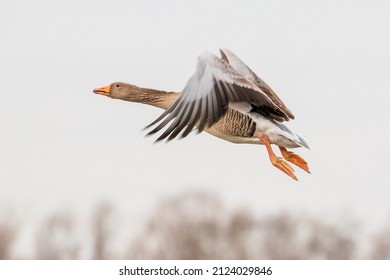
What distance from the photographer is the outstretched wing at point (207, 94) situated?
6945 millimetres

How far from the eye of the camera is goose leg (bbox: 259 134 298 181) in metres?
7.61

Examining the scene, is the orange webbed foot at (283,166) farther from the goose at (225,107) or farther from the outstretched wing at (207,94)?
the outstretched wing at (207,94)

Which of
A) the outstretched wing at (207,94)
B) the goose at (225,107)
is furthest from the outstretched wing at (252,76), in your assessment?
the outstretched wing at (207,94)

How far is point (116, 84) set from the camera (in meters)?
8.24

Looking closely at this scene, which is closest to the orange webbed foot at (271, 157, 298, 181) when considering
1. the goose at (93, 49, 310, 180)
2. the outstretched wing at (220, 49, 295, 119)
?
the goose at (93, 49, 310, 180)

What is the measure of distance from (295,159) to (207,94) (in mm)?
1270

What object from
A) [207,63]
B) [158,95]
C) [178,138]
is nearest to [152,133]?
[178,138]

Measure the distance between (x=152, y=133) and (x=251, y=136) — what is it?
3.52 feet

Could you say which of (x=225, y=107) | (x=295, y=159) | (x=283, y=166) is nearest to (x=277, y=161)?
(x=283, y=166)

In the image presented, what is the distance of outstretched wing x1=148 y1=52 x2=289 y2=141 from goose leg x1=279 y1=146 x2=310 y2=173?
928 mm

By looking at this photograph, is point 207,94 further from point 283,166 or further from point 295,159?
point 295,159

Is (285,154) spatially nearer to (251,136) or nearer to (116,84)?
(251,136)

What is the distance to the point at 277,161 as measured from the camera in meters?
7.67

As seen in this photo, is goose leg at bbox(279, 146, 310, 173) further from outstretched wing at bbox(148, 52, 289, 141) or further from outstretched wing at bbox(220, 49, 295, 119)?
outstretched wing at bbox(148, 52, 289, 141)
